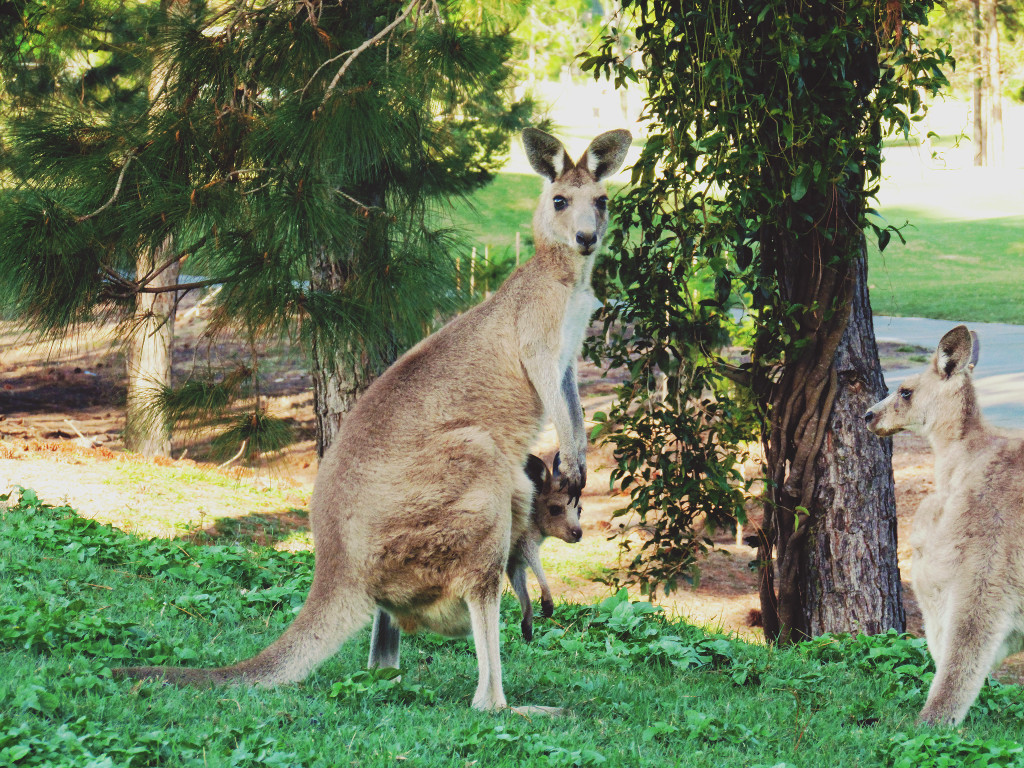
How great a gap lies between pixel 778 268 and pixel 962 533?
232 centimetres

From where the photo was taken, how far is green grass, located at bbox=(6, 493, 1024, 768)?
3.28 metres

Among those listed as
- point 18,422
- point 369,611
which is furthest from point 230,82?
point 18,422

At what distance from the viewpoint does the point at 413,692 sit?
4012 millimetres

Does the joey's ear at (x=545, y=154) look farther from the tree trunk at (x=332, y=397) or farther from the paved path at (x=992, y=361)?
the paved path at (x=992, y=361)

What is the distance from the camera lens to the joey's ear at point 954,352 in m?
4.45

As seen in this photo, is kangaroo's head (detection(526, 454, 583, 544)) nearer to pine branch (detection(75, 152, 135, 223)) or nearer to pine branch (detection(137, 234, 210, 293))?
pine branch (detection(137, 234, 210, 293))

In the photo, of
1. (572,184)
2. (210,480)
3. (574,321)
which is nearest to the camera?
(574,321)

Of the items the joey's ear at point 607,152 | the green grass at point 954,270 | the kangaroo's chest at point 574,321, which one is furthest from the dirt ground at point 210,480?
the green grass at point 954,270

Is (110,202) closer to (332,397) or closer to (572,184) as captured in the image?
(572,184)

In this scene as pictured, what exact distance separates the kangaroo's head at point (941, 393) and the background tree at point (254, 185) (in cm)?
259

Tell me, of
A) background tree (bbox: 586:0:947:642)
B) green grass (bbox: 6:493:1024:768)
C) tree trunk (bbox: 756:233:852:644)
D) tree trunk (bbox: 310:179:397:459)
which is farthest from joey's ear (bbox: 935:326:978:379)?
tree trunk (bbox: 310:179:397:459)

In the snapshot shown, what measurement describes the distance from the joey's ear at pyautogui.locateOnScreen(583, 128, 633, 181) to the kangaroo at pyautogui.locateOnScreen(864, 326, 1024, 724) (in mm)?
1649

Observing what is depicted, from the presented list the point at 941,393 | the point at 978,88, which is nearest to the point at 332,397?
the point at 941,393

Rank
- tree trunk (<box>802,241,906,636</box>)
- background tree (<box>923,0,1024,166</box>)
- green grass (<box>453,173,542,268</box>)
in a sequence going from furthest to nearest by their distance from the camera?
green grass (<box>453,173,542,268</box>)
background tree (<box>923,0,1024,166</box>)
tree trunk (<box>802,241,906,636</box>)
